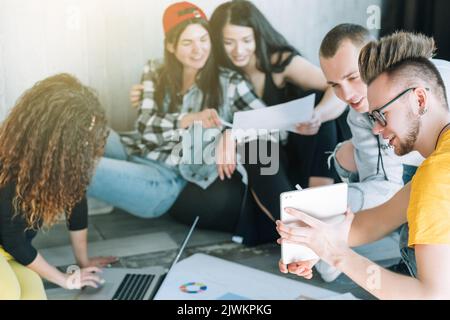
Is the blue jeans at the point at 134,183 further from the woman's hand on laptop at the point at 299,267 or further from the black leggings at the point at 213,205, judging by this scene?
the woman's hand on laptop at the point at 299,267

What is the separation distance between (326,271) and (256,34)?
1.00 metres

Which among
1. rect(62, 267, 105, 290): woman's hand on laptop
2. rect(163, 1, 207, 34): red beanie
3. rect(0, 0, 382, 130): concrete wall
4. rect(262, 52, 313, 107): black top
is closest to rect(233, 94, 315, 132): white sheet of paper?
rect(262, 52, 313, 107): black top

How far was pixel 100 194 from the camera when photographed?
202 centimetres

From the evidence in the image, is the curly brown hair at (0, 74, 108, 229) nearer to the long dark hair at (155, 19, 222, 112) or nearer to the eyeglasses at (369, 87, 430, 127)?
the long dark hair at (155, 19, 222, 112)

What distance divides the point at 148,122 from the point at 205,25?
44 cm

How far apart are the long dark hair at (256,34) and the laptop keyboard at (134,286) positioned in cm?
91

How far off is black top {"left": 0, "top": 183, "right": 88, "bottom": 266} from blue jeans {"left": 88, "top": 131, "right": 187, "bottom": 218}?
0.91 ft

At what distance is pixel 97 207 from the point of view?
202 centimetres

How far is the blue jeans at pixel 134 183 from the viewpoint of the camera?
2.01 meters

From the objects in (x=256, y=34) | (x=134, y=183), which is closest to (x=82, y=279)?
(x=134, y=183)

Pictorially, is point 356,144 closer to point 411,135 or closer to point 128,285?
point 411,135

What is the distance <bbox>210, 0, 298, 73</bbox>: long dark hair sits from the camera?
2.03 m
